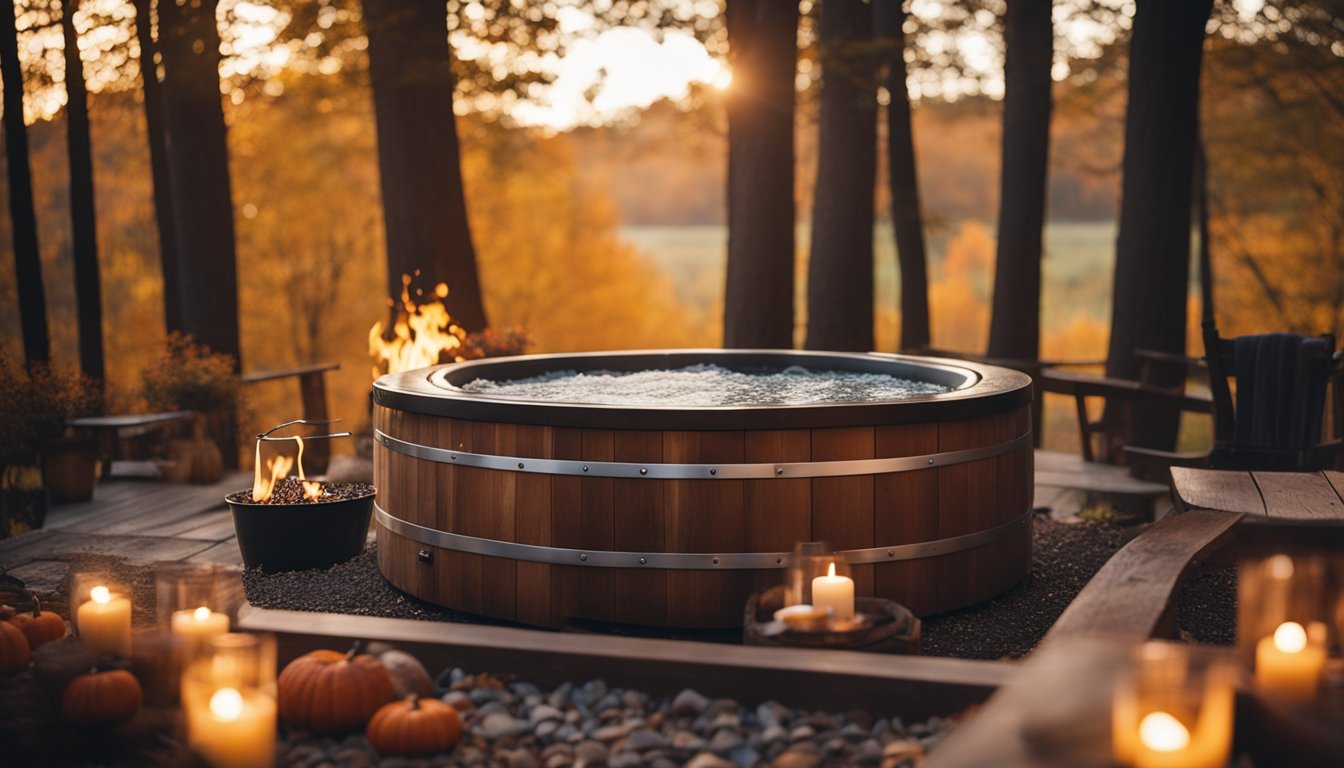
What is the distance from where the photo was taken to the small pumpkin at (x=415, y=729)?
2.92 m

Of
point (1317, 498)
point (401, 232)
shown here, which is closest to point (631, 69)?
point (401, 232)

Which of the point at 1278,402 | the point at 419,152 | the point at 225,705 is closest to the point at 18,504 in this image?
the point at 419,152

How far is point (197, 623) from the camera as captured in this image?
10.4 feet

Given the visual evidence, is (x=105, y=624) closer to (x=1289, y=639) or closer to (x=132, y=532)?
(x=1289, y=639)

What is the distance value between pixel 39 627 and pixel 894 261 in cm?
3222

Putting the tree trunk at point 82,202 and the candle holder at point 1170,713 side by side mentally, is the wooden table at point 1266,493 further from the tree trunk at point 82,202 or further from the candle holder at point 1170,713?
the tree trunk at point 82,202

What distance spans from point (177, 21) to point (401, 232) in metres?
2.87

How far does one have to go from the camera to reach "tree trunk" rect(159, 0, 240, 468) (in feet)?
33.1

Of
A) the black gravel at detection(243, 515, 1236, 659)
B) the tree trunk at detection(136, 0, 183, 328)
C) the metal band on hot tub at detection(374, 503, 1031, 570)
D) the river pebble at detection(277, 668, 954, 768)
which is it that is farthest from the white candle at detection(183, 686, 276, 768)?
the tree trunk at detection(136, 0, 183, 328)

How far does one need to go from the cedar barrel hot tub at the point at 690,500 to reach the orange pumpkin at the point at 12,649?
179 centimetres

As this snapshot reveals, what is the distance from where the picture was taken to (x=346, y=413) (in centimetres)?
2558

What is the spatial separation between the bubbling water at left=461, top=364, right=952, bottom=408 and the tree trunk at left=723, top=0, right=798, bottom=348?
2.64 metres

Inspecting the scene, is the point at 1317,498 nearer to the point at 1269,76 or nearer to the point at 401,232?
the point at 401,232

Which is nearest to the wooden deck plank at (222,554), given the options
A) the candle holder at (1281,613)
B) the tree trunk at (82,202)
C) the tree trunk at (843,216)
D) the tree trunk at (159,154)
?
the tree trunk at (82,202)
